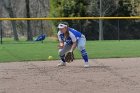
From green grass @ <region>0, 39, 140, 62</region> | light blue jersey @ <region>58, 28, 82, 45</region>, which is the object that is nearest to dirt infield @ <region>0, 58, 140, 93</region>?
light blue jersey @ <region>58, 28, 82, 45</region>

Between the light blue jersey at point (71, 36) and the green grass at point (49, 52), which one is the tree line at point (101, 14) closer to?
the green grass at point (49, 52)

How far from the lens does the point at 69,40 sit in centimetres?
1415

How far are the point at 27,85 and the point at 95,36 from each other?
83.9 ft

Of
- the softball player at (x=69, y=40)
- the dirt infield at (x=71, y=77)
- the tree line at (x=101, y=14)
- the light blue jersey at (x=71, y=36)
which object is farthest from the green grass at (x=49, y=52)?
the tree line at (x=101, y=14)

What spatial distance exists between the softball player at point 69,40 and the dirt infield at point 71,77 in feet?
1.47

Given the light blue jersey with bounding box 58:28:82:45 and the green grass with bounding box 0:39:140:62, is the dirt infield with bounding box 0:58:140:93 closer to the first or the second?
the light blue jersey with bounding box 58:28:82:45

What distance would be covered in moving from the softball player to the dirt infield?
45cm

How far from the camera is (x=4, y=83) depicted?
1066cm

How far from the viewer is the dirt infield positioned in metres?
9.75

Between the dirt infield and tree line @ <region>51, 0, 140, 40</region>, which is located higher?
the dirt infield

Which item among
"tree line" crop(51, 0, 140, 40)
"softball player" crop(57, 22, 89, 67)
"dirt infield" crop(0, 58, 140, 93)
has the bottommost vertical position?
"tree line" crop(51, 0, 140, 40)

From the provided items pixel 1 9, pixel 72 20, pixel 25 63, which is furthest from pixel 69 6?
pixel 25 63

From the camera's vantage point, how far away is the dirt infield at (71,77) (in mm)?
9750

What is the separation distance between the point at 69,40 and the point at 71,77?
260 centimetres
